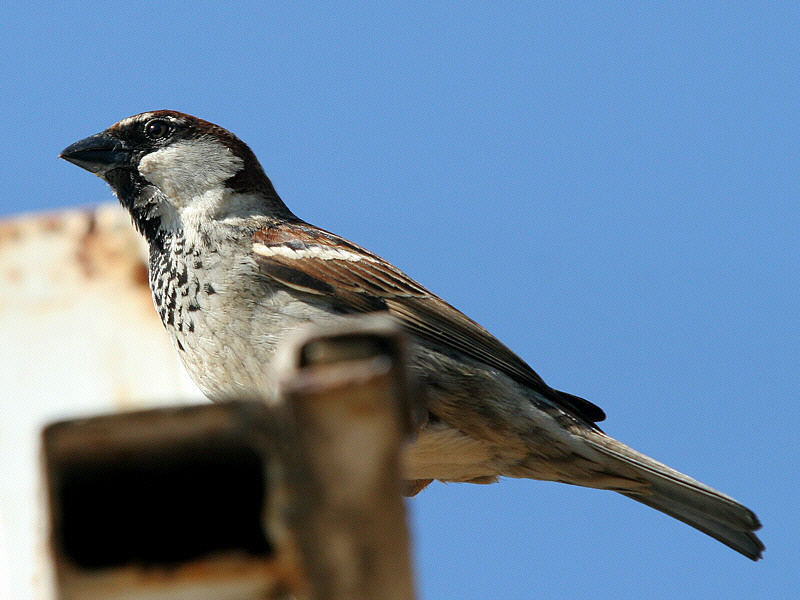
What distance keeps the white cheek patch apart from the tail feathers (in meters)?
1.59

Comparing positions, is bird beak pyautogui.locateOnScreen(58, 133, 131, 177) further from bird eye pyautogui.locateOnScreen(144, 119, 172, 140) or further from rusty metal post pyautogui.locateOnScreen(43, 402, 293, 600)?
rusty metal post pyautogui.locateOnScreen(43, 402, 293, 600)

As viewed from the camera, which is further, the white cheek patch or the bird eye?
the bird eye

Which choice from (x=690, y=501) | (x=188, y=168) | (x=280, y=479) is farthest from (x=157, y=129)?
(x=280, y=479)

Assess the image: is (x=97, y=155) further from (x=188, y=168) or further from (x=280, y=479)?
(x=280, y=479)

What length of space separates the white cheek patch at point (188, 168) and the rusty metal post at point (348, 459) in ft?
10.2

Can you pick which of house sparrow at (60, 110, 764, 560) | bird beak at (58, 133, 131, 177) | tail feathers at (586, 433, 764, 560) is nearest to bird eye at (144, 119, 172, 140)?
house sparrow at (60, 110, 764, 560)

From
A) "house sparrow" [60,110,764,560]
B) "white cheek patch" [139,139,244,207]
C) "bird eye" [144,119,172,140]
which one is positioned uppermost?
"bird eye" [144,119,172,140]

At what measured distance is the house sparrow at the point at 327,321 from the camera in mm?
3352

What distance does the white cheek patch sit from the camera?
3.89 metres

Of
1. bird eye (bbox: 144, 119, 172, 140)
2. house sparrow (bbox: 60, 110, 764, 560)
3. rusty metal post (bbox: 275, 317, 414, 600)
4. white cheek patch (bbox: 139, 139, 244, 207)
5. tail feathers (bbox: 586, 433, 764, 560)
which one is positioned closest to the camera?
rusty metal post (bbox: 275, 317, 414, 600)

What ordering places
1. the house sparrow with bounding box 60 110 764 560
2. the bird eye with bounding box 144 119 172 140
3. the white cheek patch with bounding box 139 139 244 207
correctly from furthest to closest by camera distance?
1. the bird eye with bounding box 144 119 172 140
2. the white cheek patch with bounding box 139 139 244 207
3. the house sparrow with bounding box 60 110 764 560

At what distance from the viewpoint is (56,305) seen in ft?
7.55

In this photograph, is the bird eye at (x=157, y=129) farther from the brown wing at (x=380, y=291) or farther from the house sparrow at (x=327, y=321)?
the brown wing at (x=380, y=291)

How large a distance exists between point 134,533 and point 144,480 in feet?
0.15
